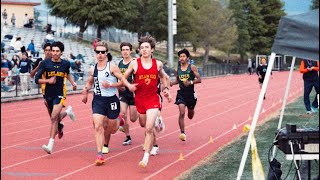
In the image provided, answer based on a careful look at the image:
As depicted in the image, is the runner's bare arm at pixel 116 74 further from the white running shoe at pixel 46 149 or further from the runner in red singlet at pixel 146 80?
the white running shoe at pixel 46 149

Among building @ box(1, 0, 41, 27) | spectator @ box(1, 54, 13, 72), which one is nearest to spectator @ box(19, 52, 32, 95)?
spectator @ box(1, 54, 13, 72)

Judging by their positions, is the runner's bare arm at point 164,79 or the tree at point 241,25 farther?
the tree at point 241,25

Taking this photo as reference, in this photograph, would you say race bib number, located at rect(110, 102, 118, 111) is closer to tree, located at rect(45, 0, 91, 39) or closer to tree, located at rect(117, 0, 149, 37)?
tree, located at rect(45, 0, 91, 39)

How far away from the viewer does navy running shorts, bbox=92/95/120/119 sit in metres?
10.9

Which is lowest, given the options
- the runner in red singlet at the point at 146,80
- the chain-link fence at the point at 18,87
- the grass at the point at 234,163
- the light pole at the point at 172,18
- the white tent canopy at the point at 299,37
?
the grass at the point at 234,163

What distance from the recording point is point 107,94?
11.0 m

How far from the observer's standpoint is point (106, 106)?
10953 millimetres

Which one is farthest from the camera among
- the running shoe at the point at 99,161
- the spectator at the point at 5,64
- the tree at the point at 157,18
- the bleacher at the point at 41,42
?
the tree at the point at 157,18

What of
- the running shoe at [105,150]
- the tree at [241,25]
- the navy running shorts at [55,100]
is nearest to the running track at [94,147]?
the running shoe at [105,150]

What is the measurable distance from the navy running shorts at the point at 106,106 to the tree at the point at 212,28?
226ft

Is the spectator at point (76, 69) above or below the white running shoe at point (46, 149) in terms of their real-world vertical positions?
above

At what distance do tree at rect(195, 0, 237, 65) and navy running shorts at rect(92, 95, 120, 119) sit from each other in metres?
68.9

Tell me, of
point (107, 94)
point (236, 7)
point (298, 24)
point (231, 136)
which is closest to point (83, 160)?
point (107, 94)

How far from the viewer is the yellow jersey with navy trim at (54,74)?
1205 centimetres
